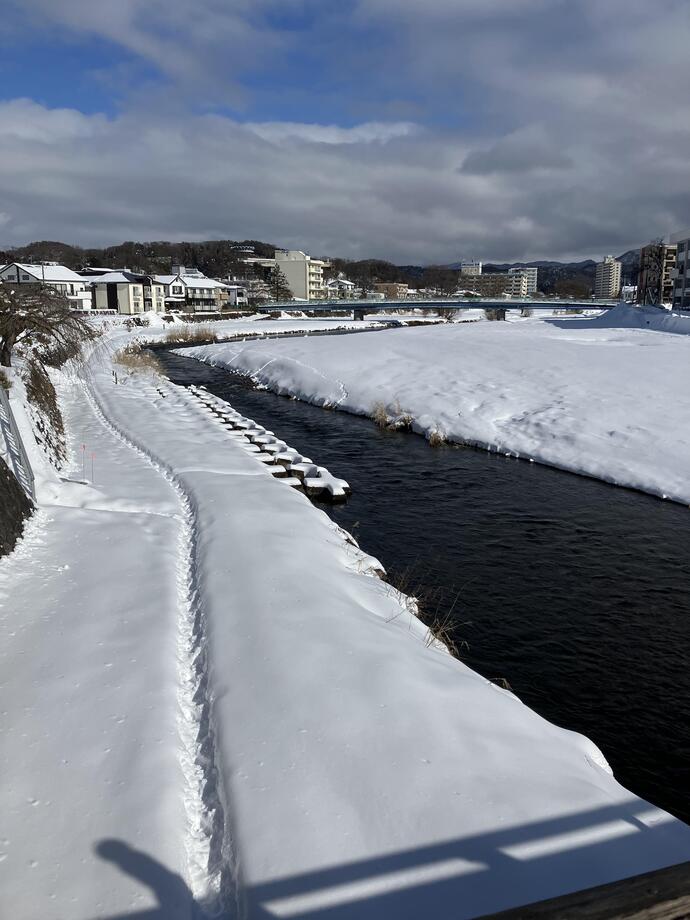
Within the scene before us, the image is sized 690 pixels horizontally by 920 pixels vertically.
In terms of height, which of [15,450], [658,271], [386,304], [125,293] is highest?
[658,271]

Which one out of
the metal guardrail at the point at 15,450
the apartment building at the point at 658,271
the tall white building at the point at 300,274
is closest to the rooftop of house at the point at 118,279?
the tall white building at the point at 300,274

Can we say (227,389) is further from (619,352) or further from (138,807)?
(138,807)

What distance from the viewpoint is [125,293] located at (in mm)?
82562

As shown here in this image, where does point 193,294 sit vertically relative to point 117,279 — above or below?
below

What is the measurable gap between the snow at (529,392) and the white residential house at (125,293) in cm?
5361

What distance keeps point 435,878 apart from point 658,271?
99.3m

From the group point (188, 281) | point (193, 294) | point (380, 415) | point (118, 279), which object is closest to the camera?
point (380, 415)

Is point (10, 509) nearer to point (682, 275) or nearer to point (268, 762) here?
point (268, 762)

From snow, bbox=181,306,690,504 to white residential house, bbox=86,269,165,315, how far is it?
176ft

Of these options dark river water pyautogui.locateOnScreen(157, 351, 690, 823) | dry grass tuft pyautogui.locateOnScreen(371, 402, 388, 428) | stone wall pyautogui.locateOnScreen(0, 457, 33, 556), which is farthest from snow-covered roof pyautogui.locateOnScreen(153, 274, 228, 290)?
stone wall pyautogui.locateOnScreen(0, 457, 33, 556)

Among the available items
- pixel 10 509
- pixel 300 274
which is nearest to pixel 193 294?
pixel 300 274

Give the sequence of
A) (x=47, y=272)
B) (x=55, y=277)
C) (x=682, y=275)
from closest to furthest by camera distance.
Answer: (x=682, y=275) < (x=47, y=272) < (x=55, y=277)

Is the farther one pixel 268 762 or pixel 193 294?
pixel 193 294

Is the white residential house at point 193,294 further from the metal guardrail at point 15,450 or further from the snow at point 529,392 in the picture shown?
the metal guardrail at point 15,450
